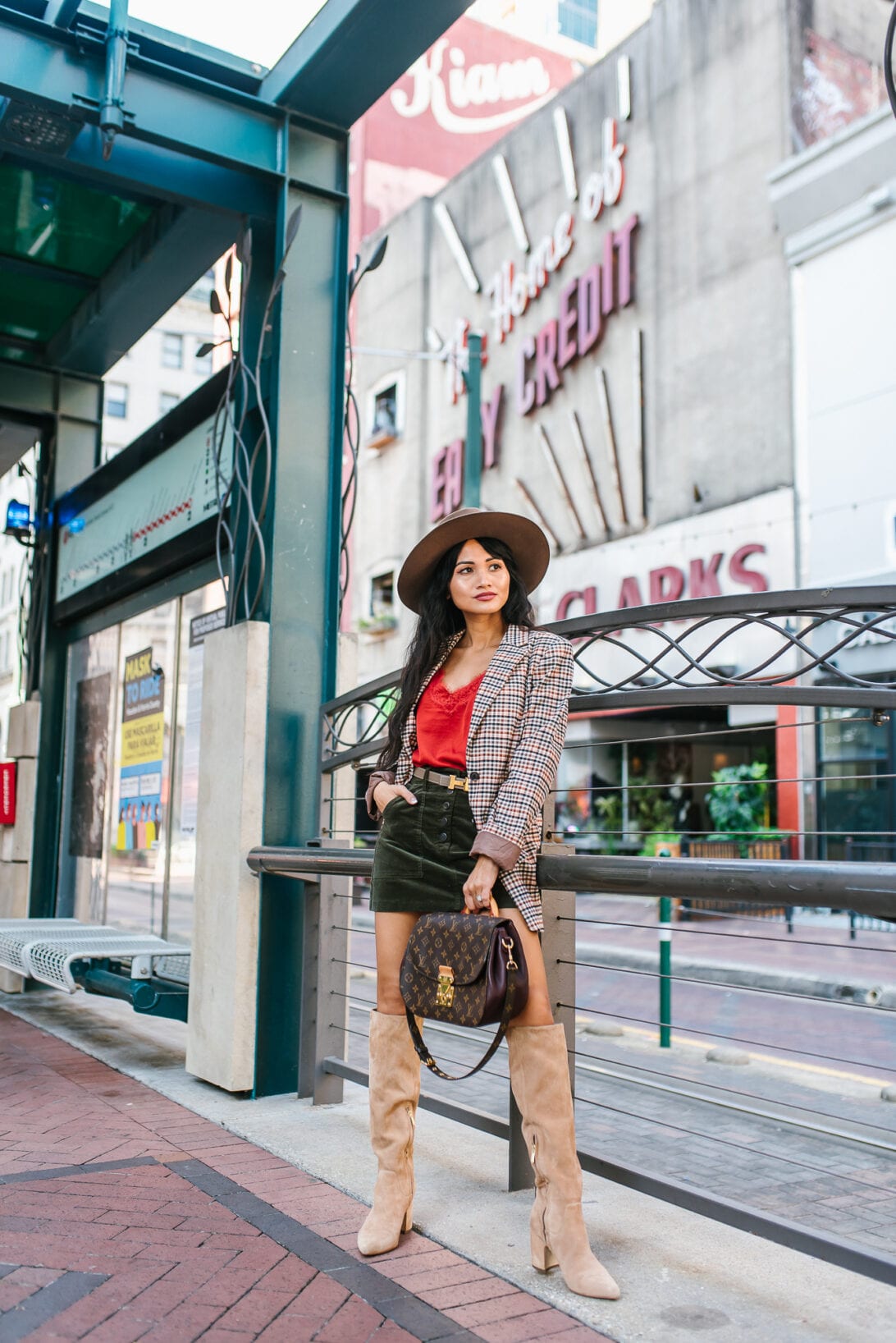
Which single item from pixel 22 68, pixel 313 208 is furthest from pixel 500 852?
pixel 22 68

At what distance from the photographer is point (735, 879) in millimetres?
2807

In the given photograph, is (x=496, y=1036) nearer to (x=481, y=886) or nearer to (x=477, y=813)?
(x=481, y=886)

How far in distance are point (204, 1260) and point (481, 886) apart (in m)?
1.26

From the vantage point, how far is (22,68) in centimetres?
537

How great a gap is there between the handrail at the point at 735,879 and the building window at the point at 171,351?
47.3 meters

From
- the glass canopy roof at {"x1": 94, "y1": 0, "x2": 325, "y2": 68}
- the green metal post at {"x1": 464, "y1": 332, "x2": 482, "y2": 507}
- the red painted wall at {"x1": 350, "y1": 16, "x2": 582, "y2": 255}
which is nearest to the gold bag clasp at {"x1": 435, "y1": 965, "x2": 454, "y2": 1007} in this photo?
the glass canopy roof at {"x1": 94, "y1": 0, "x2": 325, "y2": 68}

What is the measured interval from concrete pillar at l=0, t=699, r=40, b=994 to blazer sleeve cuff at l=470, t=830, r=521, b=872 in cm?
632

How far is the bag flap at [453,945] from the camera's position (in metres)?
2.92

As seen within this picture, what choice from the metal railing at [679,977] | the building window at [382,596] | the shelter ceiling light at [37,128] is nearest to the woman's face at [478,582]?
the metal railing at [679,977]

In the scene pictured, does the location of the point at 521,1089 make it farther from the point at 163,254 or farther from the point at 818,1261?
the point at 163,254

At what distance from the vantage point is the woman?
3045 mm

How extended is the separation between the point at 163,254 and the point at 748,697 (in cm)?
555

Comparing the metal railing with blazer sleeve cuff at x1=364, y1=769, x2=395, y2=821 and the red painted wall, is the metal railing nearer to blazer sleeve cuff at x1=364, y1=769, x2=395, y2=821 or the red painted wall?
blazer sleeve cuff at x1=364, y1=769, x2=395, y2=821

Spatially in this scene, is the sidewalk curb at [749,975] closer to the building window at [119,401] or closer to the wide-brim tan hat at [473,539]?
the wide-brim tan hat at [473,539]
